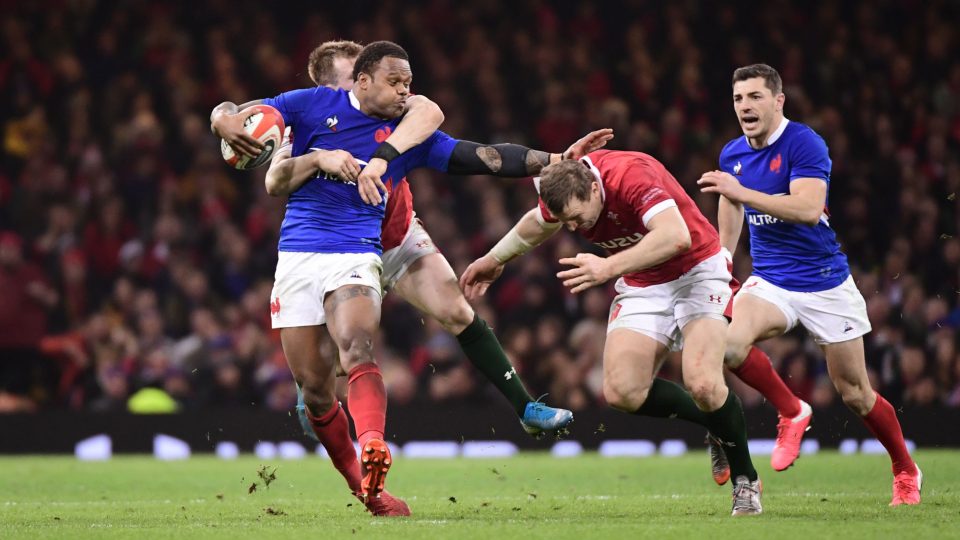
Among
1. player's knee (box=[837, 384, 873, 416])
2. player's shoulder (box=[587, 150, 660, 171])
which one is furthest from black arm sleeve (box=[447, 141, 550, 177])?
player's knee (box=[837, 384, 873, 416])

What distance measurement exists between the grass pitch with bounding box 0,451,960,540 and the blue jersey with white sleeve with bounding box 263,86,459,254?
138 cm

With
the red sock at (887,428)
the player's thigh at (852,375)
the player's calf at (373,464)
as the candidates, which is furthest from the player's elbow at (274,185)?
the red sock at (887,428)

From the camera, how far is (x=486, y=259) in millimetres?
7207

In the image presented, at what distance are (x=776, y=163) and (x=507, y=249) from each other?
5.31 feet

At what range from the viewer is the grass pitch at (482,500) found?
5.90 metres

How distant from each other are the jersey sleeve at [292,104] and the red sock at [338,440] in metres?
1.49

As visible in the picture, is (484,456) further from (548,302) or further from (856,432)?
(856,432)

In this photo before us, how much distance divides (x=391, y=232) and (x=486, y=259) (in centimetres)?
54

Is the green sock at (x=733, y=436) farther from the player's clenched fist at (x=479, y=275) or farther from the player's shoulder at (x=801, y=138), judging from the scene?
the player's shoulder at (x=801, y=138)

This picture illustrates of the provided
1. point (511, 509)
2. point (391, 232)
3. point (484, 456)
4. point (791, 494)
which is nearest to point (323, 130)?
point (391, 232)

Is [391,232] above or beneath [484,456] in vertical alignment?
above

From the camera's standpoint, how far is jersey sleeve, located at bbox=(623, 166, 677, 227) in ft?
20.9

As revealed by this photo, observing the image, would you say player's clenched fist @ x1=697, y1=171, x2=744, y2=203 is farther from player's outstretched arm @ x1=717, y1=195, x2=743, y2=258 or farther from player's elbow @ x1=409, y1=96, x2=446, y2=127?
player's elbow @ x1=409, y1=96, x2=446, y2=127

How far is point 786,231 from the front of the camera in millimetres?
7660
